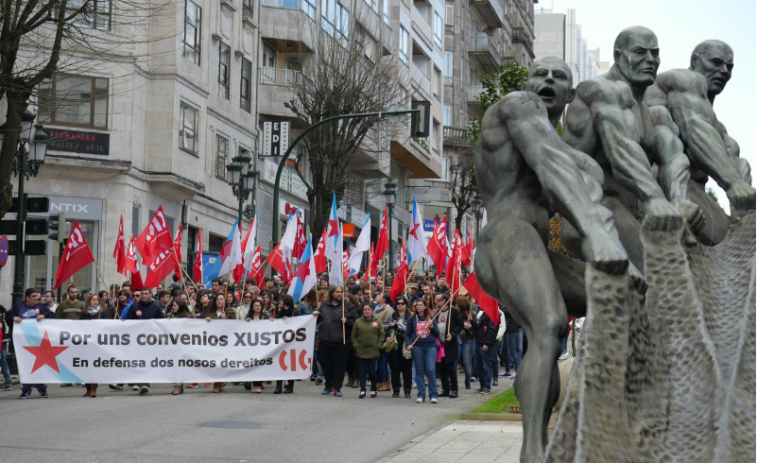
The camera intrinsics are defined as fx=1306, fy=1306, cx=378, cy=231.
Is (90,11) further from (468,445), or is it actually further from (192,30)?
(192,30)

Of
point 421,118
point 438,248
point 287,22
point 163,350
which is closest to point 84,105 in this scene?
point 421,118

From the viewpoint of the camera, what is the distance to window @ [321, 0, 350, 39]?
50.0 metres

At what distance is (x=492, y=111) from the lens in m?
7.29

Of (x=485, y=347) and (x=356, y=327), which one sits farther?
(x=485, y=347)

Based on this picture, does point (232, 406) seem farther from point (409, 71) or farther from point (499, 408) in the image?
point (409, 71)

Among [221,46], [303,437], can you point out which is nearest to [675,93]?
[303,437]

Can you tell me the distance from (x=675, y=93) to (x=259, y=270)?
737 inches

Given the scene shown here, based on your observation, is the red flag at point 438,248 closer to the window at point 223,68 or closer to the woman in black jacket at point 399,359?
the woman in black jacket at point 399,359

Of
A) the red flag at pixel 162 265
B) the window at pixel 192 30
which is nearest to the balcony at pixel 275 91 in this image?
the window at pixel 192 30

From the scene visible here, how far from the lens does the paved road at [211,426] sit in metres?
13.5

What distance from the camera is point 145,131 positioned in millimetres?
38844

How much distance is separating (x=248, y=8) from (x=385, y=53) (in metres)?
5.25

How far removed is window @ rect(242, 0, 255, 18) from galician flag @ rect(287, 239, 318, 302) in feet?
79.1

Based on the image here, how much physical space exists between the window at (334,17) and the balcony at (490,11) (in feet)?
110
